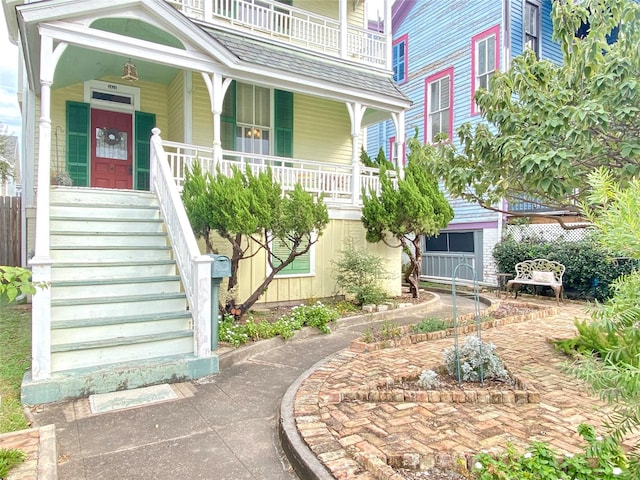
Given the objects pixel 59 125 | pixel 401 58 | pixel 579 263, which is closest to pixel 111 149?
pixel 59 125

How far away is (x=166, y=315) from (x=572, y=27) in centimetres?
551

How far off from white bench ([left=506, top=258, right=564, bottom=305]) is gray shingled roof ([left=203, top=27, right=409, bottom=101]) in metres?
5.45

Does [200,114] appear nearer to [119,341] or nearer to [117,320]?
[117,320]

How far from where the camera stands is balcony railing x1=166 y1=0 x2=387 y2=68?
8.69m

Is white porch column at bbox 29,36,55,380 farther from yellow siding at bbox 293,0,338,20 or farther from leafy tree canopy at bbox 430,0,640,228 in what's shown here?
yellow siding at bbox 293,0,338,20

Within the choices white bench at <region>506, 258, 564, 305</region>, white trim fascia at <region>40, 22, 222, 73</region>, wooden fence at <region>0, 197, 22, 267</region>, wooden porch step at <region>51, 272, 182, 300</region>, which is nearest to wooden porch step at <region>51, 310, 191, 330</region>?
wooden porch step at <region>51, 272, 182, 300</region>

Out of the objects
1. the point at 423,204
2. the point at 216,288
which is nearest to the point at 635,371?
the point at 216,288

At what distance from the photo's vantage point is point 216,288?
498cm

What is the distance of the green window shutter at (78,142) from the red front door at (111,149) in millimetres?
125

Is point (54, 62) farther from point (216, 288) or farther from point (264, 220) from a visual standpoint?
point (216, 288)

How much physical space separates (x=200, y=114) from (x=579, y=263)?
9784 millimetres

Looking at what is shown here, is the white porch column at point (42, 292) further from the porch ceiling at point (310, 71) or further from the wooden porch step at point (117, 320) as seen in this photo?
the porch ceiling at point (310, 71)

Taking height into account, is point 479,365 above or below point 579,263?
below

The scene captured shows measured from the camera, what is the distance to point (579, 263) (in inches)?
391
